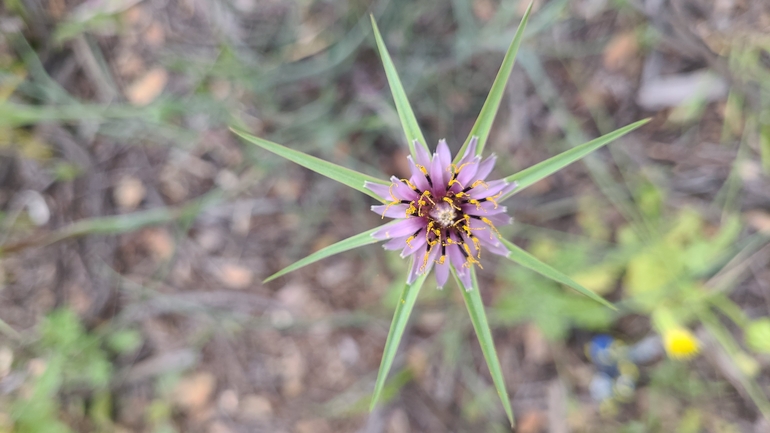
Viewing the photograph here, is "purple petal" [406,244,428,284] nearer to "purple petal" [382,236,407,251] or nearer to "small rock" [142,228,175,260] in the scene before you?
"purple petal" [382,236,407,251]

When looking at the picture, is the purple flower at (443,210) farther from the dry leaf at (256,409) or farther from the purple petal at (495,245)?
the dry leaf at (256,409)

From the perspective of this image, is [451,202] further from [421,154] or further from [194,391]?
[194,391]

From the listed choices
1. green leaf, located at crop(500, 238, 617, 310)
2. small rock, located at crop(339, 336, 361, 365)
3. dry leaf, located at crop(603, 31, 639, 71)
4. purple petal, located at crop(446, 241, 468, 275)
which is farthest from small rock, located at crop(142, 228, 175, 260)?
dry leaf, located at crop(603, 31, 639, 71)

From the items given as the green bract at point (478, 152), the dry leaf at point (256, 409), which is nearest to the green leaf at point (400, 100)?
the green bract at point (478, 152)

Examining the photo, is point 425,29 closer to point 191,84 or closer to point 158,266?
point 191,84

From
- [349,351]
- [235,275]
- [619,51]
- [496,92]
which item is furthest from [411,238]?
[619,51]

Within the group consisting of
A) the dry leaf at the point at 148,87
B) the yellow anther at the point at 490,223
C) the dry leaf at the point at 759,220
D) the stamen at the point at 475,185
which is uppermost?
the dry leaf at the point at 148,87
